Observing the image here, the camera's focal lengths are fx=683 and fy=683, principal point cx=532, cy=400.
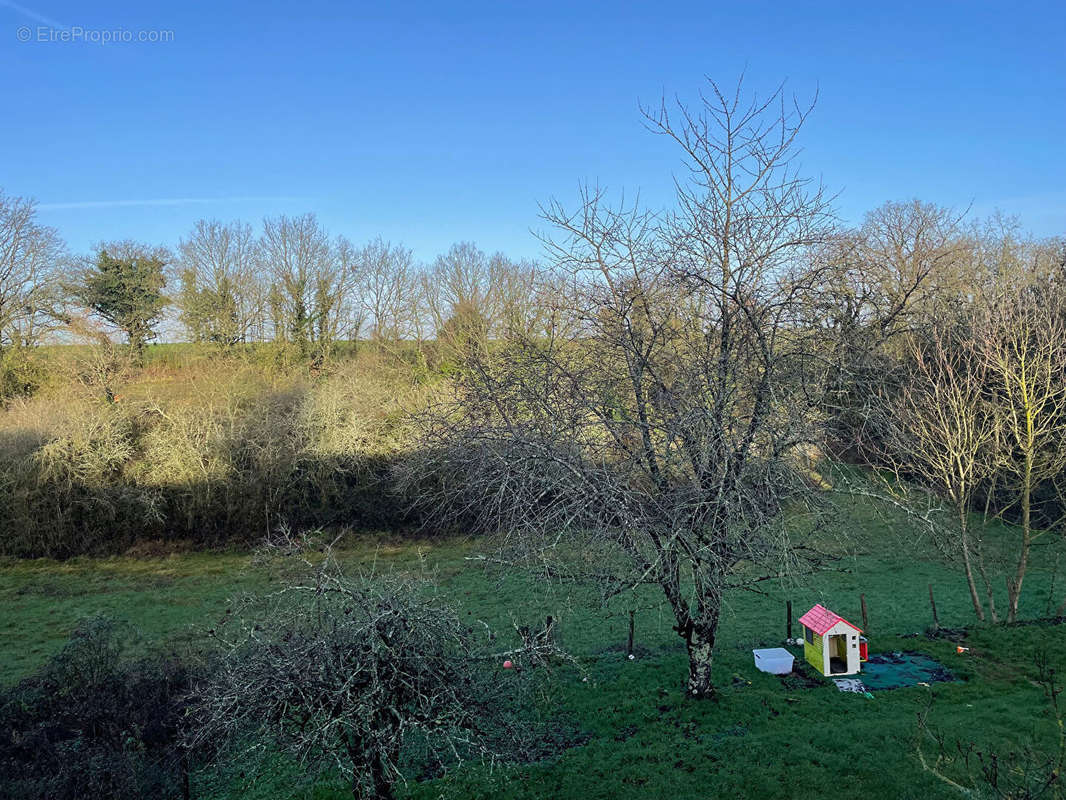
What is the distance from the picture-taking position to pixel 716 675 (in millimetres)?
9133

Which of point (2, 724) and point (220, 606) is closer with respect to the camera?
point (2, 724)

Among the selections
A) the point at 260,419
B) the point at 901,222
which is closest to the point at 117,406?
the point at 260,419

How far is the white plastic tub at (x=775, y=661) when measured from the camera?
30.1 ft

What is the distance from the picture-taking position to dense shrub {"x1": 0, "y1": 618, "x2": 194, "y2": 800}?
6.19m

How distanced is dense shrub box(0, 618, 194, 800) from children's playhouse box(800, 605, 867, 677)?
7593mm

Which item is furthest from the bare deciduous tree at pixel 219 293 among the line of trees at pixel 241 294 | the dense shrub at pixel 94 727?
the dense shrub at pixel 94 727

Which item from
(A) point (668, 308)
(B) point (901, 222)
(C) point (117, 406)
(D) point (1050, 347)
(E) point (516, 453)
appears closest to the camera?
(E) point (516, 453)

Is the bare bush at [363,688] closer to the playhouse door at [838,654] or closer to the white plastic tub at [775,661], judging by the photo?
the white plastic tub at [775,661]

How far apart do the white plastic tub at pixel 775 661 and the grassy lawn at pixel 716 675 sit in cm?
15

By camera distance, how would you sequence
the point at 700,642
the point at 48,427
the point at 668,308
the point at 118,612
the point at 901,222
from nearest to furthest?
the point at 668,308
the point at 700,642
the point at 118,612
the point at 48,427
the point at 901,222

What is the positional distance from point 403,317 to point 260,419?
9.82 meters

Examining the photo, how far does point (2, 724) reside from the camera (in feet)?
25.3

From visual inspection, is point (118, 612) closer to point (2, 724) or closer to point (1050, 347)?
point (2, 724)

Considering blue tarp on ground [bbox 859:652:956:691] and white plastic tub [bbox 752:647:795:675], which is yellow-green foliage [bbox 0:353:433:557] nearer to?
white plastic tub [bbox 752:647:795:675]
